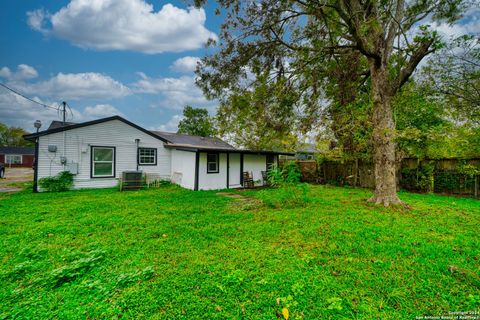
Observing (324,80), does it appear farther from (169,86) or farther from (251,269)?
(169,86)

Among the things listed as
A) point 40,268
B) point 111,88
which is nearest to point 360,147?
point 40,268

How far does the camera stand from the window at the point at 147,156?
34.9 ft

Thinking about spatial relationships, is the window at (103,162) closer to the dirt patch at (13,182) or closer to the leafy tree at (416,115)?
the dirt patch at (13,182)

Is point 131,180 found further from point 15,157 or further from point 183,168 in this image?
point 15,157

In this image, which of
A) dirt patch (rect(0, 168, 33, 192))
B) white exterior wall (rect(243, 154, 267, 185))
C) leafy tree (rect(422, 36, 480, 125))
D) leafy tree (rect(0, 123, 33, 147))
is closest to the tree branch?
leafy tree (rect(422, 36, 480, 125))

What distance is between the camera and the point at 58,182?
8562mm

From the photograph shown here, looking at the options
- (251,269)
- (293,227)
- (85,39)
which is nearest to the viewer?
(251,269)

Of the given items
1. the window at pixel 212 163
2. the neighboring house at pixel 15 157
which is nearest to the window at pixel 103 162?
the window at pixel 212 163

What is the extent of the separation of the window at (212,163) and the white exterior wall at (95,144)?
2959mm

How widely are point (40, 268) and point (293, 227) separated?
4.02m

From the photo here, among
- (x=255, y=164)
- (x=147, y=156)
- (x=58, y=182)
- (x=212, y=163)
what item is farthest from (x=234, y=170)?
(x=58, y=182)

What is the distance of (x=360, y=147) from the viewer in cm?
884

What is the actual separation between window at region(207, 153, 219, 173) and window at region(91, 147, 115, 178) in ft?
15.6

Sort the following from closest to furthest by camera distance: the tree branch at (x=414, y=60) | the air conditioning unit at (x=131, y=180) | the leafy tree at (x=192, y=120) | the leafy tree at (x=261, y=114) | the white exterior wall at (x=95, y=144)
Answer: the tree branch at (x=414, y=60)
the leafy tree at (x=261, y=114)
the white exterior wall at (x=95, y=144)
the air conditioning unit at (x=131, y=180)
the leafy tree at (x=192, y=120)
